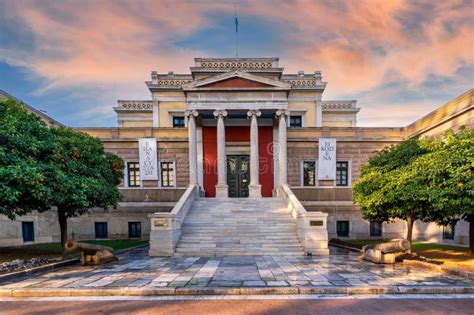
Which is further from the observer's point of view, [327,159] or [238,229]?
[327,159]

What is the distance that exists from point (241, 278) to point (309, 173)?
664 inches

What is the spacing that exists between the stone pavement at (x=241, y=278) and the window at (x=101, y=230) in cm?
1154

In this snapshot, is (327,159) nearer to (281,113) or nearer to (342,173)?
(342,173)

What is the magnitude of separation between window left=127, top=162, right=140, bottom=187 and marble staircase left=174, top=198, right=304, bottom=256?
7.19 meters

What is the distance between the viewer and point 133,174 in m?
23.8

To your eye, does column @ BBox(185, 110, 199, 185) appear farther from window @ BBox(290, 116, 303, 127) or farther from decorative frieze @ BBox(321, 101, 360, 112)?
decorative frieze @ BBox(321, 101, 360, 112)

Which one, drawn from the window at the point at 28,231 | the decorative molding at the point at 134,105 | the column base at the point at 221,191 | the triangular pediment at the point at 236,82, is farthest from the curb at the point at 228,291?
the decorative molding at the point at 134,105

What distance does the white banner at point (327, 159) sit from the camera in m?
23.2

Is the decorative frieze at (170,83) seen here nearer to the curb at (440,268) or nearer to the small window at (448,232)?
the curb at (440,268)

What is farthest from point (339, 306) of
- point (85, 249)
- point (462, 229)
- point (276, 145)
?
point (276, 145)

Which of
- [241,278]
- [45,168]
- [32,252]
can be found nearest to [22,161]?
[45,168]

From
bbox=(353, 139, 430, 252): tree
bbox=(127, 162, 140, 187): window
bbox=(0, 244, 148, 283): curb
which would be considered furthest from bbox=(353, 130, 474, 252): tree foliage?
bbox=(127, 162, 140, 187): window

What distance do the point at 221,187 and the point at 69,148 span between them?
11.6 meters

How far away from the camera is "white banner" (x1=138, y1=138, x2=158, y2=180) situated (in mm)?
23016
